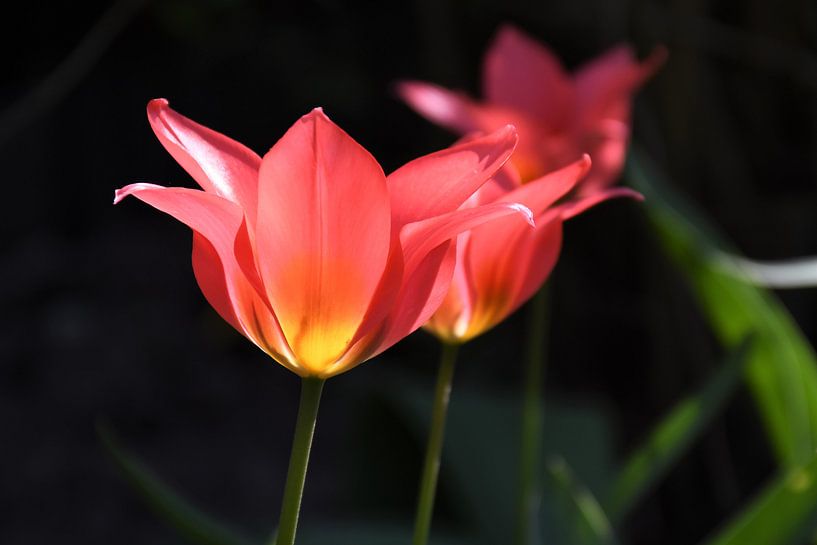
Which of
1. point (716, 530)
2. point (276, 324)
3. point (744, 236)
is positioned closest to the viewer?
point (276, 324)

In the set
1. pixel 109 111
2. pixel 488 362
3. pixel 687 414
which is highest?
pixel 687 414

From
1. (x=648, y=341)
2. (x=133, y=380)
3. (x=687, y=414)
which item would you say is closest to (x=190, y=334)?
(x=133, y=380)

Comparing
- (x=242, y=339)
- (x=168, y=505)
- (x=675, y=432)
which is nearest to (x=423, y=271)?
(x=168, y=505)

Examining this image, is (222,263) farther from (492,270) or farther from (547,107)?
(547,107)

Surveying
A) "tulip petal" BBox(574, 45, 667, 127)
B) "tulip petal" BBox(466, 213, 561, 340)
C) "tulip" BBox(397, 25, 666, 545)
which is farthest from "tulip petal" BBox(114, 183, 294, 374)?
"tulip petal" BBox(574, 45, 667, 127)

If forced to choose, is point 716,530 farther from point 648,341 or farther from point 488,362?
point 488,362

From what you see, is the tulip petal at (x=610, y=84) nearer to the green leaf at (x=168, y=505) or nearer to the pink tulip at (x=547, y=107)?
the pink tulip at (x=547, y=107)

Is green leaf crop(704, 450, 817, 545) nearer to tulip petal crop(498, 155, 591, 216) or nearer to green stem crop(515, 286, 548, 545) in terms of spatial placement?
green stem crop(515, 286, 548, 545)

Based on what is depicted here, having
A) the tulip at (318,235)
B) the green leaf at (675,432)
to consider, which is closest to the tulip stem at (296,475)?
the tulip at (318,235)
